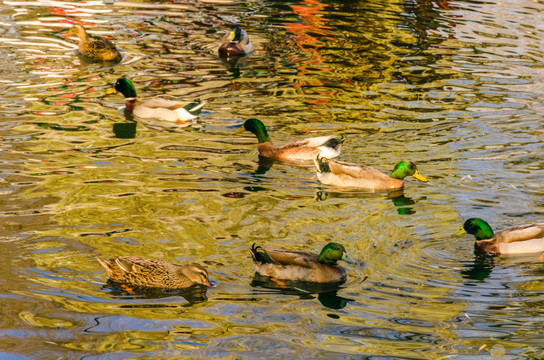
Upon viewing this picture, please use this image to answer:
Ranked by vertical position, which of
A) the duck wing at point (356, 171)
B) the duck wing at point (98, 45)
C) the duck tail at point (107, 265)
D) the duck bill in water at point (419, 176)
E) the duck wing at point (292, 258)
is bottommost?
the duck bill in water at point (419, 176)

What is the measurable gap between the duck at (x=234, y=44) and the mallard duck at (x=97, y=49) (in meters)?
2.09

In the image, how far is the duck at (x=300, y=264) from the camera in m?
8.48

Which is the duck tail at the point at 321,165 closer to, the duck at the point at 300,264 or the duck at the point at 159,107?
the duck at the point at 159,107

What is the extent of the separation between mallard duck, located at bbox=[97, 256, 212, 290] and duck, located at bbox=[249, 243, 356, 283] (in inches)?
25.0

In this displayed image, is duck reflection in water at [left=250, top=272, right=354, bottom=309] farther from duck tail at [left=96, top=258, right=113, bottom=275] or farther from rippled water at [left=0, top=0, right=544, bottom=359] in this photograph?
duck tail at [left=96, top=258, right=113, bottom=275]

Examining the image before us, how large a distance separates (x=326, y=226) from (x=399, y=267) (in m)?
1.32

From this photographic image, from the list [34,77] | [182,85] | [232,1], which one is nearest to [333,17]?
[232,1]

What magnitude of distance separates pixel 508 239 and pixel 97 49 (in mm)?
9840

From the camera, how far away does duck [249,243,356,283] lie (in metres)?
8.48

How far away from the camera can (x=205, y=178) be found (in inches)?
445

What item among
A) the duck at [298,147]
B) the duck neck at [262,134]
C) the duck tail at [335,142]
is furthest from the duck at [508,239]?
the duck neck at [262,134]

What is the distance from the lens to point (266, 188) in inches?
443

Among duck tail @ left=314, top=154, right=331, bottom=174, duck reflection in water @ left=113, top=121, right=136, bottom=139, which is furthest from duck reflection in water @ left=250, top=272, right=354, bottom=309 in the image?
duck reflection in water @ left=113, top=121, right=136, bottom=139

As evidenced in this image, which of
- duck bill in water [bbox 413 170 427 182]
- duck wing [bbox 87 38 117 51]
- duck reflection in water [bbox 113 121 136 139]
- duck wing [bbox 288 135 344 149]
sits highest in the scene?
duck wing [bbox 87 38 117 51]
